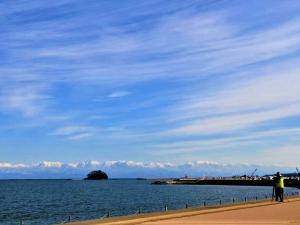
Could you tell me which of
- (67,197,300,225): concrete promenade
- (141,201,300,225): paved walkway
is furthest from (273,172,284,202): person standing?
(141,201,300,225): paved walkway

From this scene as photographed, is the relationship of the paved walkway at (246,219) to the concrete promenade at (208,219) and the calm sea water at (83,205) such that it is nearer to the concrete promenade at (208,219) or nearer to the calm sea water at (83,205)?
the concrete promenade at (208,219)

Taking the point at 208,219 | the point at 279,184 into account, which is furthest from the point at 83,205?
the point at 208,219

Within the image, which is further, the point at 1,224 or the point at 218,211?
the point at 1,224

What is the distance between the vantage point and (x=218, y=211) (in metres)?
36.2

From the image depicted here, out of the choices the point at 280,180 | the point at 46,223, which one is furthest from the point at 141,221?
the point at 46,223

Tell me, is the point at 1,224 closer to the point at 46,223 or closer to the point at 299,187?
the point at 46,223

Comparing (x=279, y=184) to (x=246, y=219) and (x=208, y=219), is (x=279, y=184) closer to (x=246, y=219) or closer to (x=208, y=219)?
(x=246, y=219)

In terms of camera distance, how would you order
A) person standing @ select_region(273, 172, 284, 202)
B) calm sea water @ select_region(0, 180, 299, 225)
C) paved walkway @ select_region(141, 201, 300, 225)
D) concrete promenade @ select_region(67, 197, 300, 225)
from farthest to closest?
calm sea water @ select_region(0, 180, 299, 225) → person standing @ select_region(273, 172, 284, 202) → concrete promenade @ select_region(67, 197, 300, 225) → paved walkway @ select_region(141, 201, 300, 225)

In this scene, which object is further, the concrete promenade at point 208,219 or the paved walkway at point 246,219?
the concrete promenade at point 208,219

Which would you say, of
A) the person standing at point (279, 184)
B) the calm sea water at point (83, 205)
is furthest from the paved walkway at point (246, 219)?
the calm sea water at point (83, 205)

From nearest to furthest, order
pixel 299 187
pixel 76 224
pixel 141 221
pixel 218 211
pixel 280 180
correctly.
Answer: pixel 76 224, pixel 141 221, pixel 218 211, pixel 280 180, pixel 299 187

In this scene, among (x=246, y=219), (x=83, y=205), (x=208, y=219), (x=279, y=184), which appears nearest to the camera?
(x=246, y=219)

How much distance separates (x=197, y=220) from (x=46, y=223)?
99.5 feet

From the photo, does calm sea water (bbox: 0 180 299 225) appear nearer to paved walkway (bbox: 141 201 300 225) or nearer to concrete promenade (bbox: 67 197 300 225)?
concrete promenade (bbox: 67 197 300 225)
